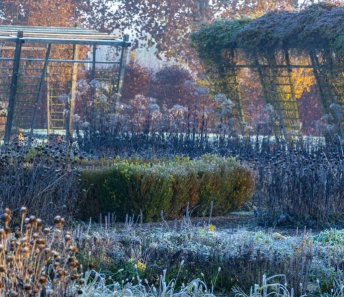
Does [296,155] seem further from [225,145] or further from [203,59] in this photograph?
[203,59]

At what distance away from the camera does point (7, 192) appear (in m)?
6.62

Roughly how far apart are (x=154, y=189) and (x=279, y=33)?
870cm

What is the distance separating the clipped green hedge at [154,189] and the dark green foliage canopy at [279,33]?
22.2 feet

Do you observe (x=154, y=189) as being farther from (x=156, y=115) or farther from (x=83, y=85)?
(x=83, y=85)

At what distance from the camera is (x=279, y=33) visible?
15391 millimetres

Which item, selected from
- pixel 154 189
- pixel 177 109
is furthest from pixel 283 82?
pixel 154 189

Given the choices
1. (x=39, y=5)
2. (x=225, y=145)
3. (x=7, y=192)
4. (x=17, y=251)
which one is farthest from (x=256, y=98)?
(x=17, y=251)

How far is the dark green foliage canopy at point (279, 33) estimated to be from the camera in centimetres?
1442

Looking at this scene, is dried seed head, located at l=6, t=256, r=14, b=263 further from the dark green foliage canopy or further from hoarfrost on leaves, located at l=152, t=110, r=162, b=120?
the dark green foliage canopy

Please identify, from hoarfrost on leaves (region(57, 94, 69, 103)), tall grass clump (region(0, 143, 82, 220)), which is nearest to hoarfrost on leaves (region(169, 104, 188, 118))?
hoarfrost on leaves (region(57, 94, 69, 103))

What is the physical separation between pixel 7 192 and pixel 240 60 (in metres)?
11.7

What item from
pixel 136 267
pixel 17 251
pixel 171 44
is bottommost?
pixel 136 267

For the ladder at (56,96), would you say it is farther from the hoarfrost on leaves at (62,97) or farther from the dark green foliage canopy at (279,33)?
the dark green foliage canopy at (279,33)

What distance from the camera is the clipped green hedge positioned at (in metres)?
7.61
